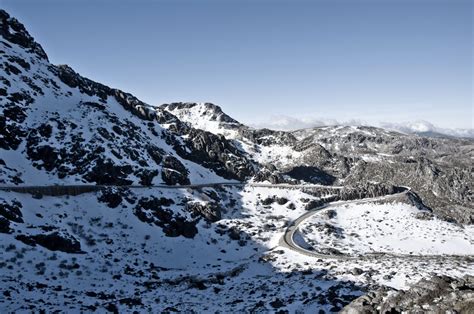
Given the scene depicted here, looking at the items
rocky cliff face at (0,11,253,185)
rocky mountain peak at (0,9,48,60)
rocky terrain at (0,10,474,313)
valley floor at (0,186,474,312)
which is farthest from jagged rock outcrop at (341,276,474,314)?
rocky mountain peak at (0,9,48,60)

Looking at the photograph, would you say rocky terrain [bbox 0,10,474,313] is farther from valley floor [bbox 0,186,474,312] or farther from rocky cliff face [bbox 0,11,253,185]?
rocky cliff face [bbox 0,11,253,185]

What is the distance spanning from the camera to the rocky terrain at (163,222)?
41.1 meters

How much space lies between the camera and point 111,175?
8425 centimetres

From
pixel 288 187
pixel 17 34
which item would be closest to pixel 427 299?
pixel 288 187

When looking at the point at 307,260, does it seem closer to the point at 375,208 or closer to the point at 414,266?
the point at 414,266

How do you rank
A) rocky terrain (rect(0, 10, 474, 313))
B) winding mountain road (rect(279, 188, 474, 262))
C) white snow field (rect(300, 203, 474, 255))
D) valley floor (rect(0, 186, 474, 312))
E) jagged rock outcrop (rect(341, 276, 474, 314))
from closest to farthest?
jagged rock outcrop (rect(341, 276, 474, 314))
valley floor (rect(0, 186, 474, 312))
rocky terrain (rect(0, 10, 474, 313))
winding mountain road (rect(279, 188, 474, 262))
white snow field (rect(300, 203, 474, 255))

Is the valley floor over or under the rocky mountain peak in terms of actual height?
under

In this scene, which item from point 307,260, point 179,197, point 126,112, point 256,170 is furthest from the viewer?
point 256,170

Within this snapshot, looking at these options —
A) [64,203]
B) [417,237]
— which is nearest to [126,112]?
[64,203]

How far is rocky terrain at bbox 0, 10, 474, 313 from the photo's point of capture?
4106cm

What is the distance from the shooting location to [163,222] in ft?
252

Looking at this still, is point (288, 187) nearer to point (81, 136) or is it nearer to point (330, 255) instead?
point (330, 255)

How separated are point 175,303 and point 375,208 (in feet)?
240

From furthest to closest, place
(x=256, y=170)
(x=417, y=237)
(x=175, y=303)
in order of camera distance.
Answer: (x=256, y=170)
(x=417, y=237)
(x=175, y=303)
